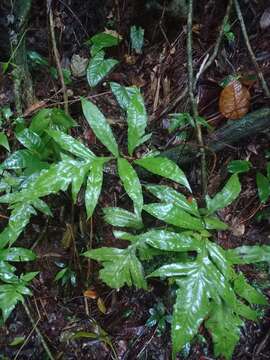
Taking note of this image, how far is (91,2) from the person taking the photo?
8.95 feet

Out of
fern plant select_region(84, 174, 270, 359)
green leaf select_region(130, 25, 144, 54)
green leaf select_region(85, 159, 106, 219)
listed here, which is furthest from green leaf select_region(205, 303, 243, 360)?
green leaf select_region(130, 25, 144, 54)

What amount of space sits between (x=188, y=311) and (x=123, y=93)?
147 cm

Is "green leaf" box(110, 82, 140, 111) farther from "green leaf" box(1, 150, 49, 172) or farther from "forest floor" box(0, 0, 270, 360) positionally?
"green leaf" box(1, 150, 49, 172)

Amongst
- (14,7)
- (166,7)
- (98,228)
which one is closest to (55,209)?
(98,228)

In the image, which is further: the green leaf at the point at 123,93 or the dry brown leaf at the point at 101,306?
the green leaf at the point at 123,93

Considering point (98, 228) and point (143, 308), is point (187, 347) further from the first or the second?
point (98, 228)

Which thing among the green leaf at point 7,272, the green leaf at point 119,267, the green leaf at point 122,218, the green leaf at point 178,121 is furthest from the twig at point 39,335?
the green leaf at point 178,121

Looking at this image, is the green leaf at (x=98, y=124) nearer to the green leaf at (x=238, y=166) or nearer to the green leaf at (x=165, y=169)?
the green leaf at (x=165, y=169)

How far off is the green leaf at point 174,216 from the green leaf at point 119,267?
28 cm

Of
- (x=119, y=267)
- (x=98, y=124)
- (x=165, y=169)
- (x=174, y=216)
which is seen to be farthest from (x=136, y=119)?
(x=119, y=267)

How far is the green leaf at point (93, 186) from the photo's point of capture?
1.81 m

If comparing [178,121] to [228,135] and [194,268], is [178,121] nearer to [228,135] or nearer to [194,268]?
[228,135]

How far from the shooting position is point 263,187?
2.34 m

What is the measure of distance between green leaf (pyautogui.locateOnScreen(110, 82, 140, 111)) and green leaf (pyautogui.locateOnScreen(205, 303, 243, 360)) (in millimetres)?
1374
